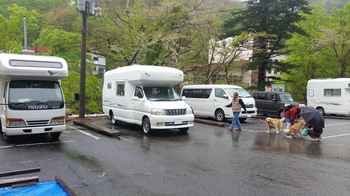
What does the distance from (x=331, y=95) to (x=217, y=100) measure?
1084 centimetres

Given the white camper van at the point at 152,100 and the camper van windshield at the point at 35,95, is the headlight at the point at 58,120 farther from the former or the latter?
the white camper van at the point at 152,100

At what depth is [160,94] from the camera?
1276 cm

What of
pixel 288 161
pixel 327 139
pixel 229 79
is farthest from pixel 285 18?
pixel 288 161

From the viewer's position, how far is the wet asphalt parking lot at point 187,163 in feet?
19.4

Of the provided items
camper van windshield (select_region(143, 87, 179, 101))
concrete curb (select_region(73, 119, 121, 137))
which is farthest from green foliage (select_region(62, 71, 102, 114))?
camper van windshield (select_region(143, 87, 179, 101))

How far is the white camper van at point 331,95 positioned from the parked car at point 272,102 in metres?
4.88

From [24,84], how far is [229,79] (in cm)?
2280

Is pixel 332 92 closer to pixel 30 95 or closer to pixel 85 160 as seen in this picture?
pixel 85 160

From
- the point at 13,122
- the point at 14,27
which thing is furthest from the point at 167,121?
the point at 14,27

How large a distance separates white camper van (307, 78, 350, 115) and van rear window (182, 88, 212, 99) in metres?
10.8

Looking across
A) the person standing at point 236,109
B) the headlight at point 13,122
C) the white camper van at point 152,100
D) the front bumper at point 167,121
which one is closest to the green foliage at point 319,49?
the person standing at point 236,109

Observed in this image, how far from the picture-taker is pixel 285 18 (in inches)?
1150

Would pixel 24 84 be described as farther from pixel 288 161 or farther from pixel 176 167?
pixel 288 161

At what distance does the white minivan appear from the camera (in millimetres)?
16750
